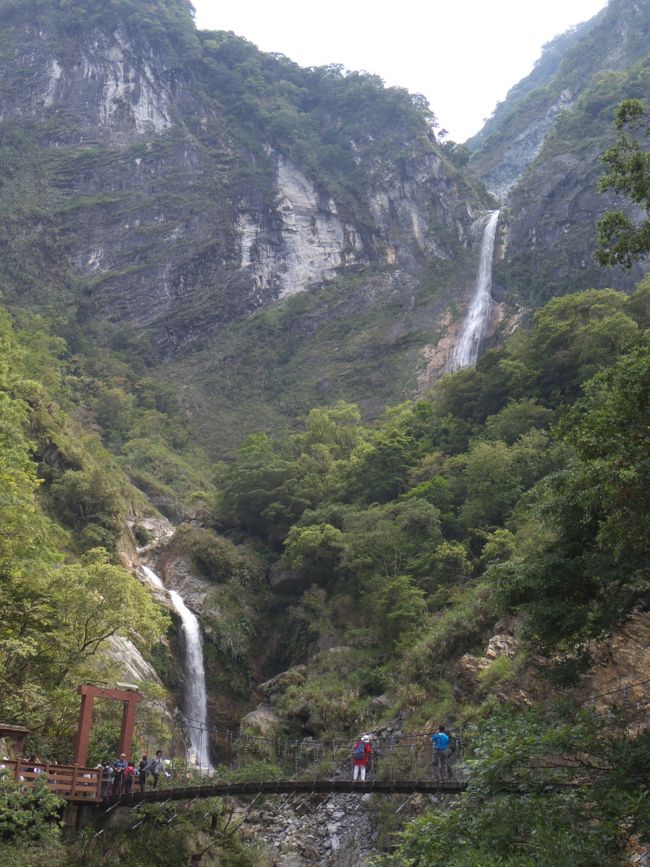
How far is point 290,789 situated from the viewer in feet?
50.3

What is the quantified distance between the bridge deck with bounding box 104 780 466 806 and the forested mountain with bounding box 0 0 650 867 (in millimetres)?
935

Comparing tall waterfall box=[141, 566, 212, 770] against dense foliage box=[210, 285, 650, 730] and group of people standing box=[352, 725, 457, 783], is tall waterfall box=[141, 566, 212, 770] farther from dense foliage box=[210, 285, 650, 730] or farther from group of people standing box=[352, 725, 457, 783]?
group of people standing box=[352, 725, 457, 783]

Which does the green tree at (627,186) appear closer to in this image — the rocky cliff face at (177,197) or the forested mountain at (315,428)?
the forested mountain at (315,428)

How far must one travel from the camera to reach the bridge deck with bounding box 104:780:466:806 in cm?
1365

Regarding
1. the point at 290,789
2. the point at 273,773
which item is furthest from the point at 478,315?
the point at 290,789

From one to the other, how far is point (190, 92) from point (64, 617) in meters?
76.9

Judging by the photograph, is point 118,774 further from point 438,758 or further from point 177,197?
point 177,197

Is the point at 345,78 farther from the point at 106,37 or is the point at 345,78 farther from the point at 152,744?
the point at 152,744

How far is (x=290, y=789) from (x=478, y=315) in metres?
48.9

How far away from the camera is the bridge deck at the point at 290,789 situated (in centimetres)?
1365

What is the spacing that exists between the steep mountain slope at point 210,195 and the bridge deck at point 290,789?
44197 millimetres

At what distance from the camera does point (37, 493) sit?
29.8 metres

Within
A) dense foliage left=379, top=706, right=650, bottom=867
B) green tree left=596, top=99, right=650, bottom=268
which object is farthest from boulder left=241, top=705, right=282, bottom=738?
green tree left=596, top=99, right=650, bottom=268

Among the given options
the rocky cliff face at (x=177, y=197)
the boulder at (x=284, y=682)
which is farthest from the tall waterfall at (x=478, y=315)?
the boulder at (x=284, y=682)
